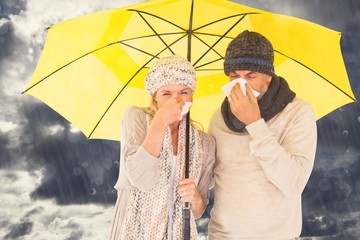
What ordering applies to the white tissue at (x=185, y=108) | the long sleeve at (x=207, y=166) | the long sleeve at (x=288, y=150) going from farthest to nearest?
1. the long sleeve at (x=207, y=166)
2. the white tissue at (x=185, y=108)
3. the long sleeve at (x=288, y=150)

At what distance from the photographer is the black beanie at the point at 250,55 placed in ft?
11.1

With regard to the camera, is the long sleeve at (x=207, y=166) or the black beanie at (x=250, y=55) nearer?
the black beanie at (x=250, y=55)

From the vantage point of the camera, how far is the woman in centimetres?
333

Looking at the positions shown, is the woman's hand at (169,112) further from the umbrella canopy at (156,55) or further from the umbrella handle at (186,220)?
the umbrella canopy at (156,55)

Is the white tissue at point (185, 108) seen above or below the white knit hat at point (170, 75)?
below

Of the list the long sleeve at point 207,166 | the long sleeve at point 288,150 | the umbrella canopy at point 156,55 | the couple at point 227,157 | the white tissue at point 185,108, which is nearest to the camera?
the long sleeve at point 288,150

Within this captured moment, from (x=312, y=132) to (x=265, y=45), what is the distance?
0.64 m

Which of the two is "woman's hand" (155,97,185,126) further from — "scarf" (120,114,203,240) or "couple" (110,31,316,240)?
"scarf" (120,114,203,240)

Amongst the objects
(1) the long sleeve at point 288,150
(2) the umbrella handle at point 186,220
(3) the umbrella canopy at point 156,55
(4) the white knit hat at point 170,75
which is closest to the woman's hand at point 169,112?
(4) the white knit hat at point 170,75

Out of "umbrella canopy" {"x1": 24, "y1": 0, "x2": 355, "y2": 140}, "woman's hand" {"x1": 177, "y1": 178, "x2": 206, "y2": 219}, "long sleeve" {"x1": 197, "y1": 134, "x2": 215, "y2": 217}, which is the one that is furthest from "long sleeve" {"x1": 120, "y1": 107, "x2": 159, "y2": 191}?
"umbrella canopy" {"x1": 24, "y1": 0, "x2": 355, "y2": 140}

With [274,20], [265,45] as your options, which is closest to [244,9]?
[274,20]

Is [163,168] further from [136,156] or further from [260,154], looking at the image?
[260,154]

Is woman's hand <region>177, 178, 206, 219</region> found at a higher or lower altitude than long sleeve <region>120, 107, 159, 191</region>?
lower

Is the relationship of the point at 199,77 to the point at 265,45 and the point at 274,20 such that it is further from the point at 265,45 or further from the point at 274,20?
the point at 265,45
